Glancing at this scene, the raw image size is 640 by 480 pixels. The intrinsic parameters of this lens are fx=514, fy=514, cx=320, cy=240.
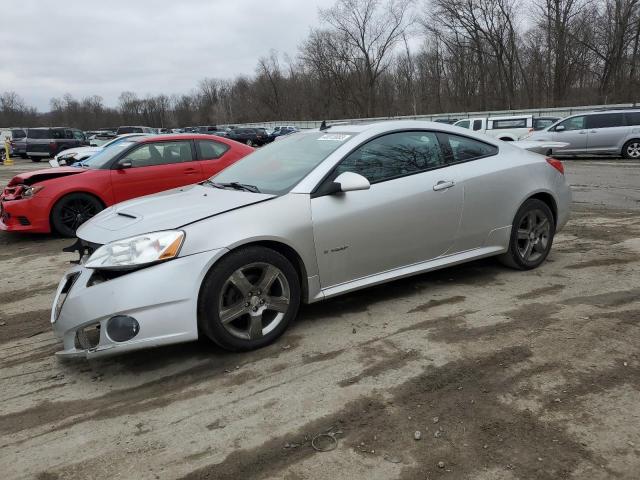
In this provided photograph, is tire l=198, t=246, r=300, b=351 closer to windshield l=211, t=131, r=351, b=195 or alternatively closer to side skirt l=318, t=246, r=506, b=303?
side skirt l=318, t=246, r=506, b=303

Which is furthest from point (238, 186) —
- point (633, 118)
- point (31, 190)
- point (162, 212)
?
point (633, 118)

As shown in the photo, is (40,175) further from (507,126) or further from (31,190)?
(507,126)

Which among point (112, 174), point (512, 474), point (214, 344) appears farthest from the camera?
point (112, 174)

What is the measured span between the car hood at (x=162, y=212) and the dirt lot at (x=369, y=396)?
34.4 inches

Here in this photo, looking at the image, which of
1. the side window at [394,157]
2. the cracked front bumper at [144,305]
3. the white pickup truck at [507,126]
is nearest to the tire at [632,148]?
the white pickup truck at [507,126]

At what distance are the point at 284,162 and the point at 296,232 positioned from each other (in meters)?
0.91

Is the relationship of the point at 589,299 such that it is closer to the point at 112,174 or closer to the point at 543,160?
the point at 543,160

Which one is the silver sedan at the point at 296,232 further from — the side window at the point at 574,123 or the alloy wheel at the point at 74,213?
the side window at the point at 574,123

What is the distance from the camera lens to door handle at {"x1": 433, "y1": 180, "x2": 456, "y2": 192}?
4.26 meters

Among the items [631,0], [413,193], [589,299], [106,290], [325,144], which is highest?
[631,0]

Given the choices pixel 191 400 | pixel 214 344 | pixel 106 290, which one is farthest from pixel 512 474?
pixel 106 290

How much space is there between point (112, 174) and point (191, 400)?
5721 mm

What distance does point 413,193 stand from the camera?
4.14 m

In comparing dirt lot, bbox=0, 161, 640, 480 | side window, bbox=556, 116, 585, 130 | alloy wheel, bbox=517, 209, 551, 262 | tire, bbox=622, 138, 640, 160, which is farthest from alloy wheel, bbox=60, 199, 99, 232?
tire, bbox=622, 138, 640, 160
